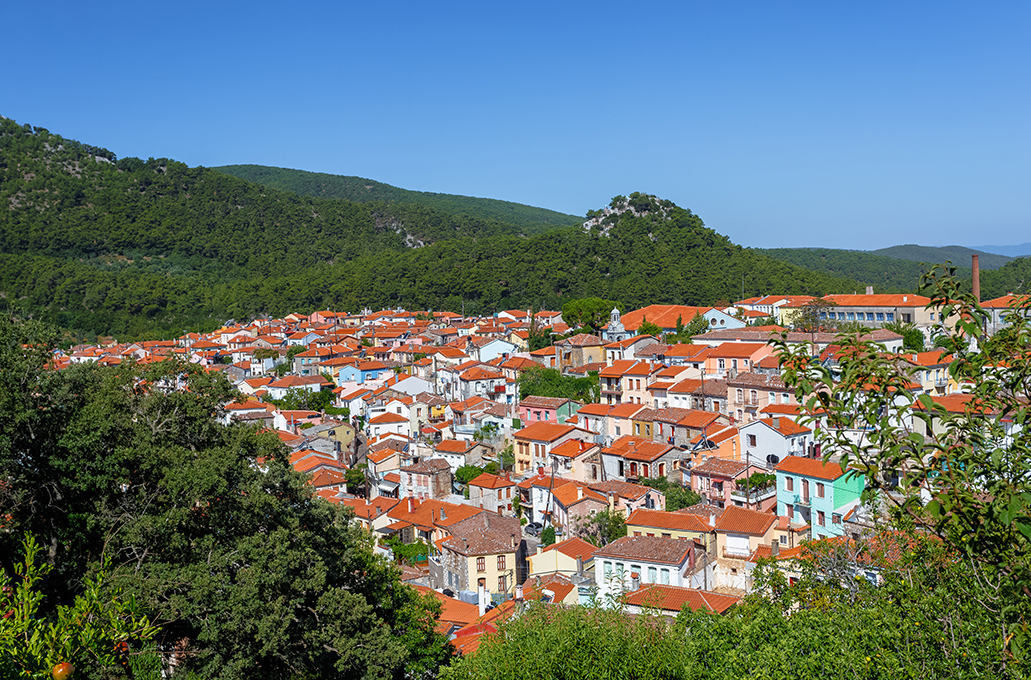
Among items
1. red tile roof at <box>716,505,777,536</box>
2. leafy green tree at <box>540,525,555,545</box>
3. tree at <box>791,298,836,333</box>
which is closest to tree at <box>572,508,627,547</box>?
leafy green tree at <box>540,525,555,545</box>

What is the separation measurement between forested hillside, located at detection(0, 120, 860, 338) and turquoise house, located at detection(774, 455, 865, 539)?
56.2m

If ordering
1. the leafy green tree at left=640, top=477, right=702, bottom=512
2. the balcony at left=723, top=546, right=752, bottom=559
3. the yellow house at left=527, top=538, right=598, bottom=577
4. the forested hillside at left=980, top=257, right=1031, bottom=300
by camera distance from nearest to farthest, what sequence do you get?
the balcony at left=723, top=546, right=752, bottom=559 → the yellow house at left=527, top=538, right=598, bottom=577 → the leafy green tree at left=640, top=477, right=702, bottom=512 → the forested hillside at left=980, top=257, right=1031, bottom=300

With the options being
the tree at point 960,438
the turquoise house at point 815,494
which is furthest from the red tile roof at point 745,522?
the tree at point 960,438

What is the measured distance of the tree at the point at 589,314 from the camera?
60.4m

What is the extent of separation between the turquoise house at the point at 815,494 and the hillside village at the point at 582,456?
60 millimetres

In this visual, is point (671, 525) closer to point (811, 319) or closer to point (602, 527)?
point (602, 527)

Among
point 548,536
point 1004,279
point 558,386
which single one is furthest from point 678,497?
point 1004,279

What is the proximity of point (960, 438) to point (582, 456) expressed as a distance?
94.8 ft

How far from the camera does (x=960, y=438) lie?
15.3ft

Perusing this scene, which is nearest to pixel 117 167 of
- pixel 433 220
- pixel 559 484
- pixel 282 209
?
pixel 282 209

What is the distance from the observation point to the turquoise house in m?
22.4

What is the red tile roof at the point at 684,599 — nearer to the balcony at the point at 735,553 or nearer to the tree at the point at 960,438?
the balcony at the point at 735,553

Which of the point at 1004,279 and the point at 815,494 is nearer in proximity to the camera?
the point at 815,494

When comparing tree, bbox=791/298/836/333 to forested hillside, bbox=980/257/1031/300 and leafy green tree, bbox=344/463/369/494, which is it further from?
forested hillside, bbox=980/257/1031/300
